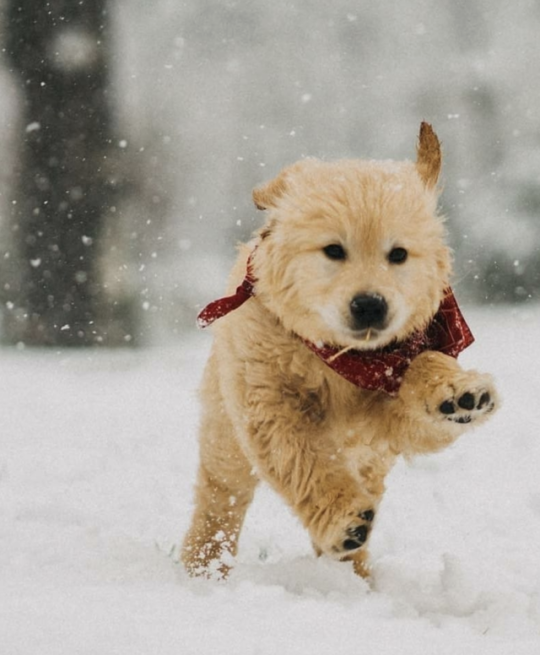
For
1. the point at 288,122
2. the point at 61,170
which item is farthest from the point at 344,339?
the point at 288,122

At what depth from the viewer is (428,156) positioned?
348cm

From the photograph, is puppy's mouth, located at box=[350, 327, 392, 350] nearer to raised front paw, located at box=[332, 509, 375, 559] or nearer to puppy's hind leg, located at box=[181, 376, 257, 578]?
raised front paw, located at box=[332, 509, 375, 559]

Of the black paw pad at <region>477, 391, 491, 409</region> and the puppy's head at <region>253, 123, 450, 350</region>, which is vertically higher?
the puppy's head at <region>253, 123, 450, 350</region>

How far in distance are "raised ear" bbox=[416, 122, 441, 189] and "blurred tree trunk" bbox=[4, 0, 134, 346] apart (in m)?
7.76

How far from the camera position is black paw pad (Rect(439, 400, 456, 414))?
117 inches

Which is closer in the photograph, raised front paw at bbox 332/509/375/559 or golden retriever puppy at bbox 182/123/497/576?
raised front paw at bbox 332/509/375/559

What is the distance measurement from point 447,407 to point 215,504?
4.81 ft

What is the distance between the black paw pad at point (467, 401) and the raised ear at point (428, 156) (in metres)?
0.88

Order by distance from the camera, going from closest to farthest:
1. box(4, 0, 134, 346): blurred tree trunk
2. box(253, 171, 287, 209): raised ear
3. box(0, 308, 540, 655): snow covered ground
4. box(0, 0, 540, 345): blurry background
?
box(0, 308, 540, 655): snow covered ground
box(253, 171, 287, 209): raised ear
box(4, 0, 134, 346): blurred tree trunk
box(0, 0, 540, 345): blurry background

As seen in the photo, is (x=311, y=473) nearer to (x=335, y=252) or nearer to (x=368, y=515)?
(x=368, y=515)

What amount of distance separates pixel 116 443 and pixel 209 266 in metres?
6.87

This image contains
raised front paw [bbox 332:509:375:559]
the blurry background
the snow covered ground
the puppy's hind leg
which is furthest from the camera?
the blurry background

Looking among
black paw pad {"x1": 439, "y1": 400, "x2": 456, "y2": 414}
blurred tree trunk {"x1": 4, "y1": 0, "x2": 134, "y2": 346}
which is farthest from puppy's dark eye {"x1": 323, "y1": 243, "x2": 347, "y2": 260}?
blurred tree trunk {"x1": 4, "y1": 0, "x2": 134, "y2": 346}

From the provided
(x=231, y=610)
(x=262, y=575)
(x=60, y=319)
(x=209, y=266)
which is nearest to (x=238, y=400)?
(x=262, y=575)
